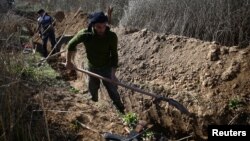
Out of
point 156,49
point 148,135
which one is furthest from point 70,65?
point 156,49

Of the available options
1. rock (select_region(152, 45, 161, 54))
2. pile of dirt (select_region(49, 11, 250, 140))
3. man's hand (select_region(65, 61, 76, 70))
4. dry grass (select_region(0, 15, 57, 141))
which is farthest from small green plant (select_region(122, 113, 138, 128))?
rock (select_region(152, 45, 161, 54))

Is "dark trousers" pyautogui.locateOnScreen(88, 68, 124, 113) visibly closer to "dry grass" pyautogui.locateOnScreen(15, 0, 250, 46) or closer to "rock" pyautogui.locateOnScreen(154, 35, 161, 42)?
"rock" pyautogui.locateOnScreen(154, 35, 161, 42)

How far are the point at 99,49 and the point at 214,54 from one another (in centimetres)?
202

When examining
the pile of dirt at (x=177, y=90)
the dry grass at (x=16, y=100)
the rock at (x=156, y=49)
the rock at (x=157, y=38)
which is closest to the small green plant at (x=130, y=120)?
the pile of dirt at (x=177, y=90)

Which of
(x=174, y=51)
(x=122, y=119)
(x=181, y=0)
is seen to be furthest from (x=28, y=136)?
(x=181, y=0)

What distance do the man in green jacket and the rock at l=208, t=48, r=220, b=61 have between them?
5.58ft

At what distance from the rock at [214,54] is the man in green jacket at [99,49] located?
170 centimetres

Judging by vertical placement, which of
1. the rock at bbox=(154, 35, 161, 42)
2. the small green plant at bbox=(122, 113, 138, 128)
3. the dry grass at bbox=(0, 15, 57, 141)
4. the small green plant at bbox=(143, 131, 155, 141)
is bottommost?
the small green plant at bbox=(143, 131, 155, 141)

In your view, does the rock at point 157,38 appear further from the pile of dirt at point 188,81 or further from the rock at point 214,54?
the rock at point 214,54

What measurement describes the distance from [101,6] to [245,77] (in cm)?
1090

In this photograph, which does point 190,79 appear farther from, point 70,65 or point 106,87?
point 70,65

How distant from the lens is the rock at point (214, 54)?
721cm

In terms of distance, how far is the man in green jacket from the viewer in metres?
6.23

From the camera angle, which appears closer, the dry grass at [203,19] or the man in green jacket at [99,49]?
the man in green jacket at [99,49]
